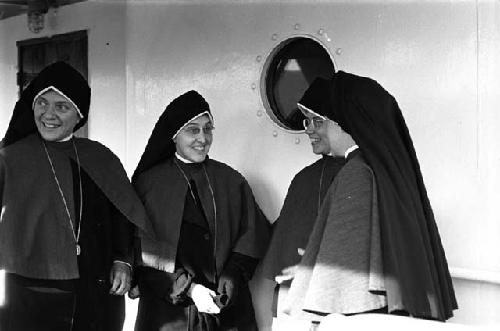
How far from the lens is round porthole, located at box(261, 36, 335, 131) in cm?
437

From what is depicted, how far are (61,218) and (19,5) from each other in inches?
121

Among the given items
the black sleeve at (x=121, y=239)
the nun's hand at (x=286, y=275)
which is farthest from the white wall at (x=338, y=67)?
the black sleeve at (x=121, y=239)

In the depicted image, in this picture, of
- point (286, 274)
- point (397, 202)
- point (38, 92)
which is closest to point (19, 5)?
point (38, 92)

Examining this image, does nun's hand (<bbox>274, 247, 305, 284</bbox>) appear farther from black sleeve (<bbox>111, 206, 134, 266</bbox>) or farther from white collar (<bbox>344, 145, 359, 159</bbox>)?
white collar (<bbox>344, 145, 359, 159</bbox>)

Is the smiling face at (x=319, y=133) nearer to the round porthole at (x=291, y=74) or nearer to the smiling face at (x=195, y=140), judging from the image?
the round porthole at (x=291, y=74)

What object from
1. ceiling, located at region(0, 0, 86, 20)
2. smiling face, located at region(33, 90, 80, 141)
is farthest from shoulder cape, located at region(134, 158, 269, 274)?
ceiling, located at region(0, 0, 86, 20)

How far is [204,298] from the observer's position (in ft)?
13.3

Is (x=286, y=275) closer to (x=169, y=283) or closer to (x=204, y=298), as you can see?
(x=204, y=298)

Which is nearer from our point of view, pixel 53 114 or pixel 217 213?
pixel 53 114

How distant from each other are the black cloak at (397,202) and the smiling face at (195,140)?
3.59ft

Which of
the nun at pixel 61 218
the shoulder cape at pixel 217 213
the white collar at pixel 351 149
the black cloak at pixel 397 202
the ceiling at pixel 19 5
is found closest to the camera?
the black cloak at pixel 397 202

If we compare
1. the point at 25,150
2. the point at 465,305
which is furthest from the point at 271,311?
the point at 25,150

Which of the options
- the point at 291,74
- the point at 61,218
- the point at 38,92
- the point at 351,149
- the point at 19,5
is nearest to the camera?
the point at 351,149

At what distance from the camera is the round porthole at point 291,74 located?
437 cm
